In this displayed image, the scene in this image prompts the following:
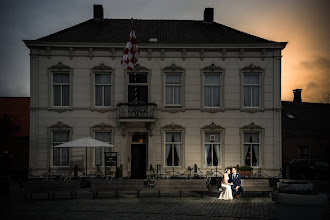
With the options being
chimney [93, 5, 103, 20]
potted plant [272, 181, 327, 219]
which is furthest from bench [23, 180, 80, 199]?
chimney [93, 5, 103, 20]

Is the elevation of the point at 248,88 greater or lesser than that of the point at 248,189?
greater

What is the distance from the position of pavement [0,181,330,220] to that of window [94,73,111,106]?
26.5 feet

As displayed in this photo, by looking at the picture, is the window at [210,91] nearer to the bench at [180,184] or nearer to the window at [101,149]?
the window at [101,149]

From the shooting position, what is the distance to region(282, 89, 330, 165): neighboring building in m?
35.3

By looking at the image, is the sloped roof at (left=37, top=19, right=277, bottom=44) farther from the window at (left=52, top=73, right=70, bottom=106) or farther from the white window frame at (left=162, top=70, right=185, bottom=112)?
the window at (left=52, top=73, right=70, bottom=106)

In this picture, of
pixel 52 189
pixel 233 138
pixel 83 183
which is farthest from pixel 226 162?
pixel 52 189

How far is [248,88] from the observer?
1075 inches

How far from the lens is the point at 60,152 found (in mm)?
26766

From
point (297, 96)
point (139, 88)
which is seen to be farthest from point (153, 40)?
point (297, 96)

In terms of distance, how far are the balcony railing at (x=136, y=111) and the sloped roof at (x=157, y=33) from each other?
169 inches

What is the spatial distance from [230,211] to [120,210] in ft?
12.6

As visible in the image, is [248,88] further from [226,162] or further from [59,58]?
[59,58]

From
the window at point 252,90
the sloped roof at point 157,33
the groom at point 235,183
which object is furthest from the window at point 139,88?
the groom at point 235,183

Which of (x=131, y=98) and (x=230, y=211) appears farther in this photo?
(x=131, y=98)
